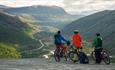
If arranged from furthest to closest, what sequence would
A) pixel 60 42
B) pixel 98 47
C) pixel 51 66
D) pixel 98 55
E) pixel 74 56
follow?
pixel 60 42
pixel 74 56
pixel 98 47
pixel 98 55
pixel 51 66

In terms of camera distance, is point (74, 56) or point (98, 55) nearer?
point (98, 55)

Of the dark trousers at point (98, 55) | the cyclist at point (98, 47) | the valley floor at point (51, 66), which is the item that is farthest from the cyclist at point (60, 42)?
the valley floor at point (51, 66)

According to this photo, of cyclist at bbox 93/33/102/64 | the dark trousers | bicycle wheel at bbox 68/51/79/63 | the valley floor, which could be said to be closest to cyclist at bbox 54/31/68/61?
bicycle wheel at bbox 68/51/79/63

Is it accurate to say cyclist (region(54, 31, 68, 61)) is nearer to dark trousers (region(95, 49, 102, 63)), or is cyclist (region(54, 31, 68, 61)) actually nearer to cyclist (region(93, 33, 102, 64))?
cyclist (region(93, 33, 102, 64))

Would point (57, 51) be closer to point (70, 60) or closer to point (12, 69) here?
point (70, 60)

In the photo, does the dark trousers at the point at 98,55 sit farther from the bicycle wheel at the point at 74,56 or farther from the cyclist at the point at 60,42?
the cyclist at the point at 60,42

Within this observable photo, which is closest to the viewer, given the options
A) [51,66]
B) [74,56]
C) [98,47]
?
[51,66]

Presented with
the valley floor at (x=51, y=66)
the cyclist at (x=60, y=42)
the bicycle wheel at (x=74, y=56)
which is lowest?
the valley floor at (x=51, y=66)

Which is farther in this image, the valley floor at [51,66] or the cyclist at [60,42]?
the cyclist at [60,42]

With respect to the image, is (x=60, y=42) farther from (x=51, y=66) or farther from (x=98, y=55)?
A: (x=51, y=66)

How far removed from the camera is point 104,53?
31.4m

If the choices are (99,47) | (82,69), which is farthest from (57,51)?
(82,69)

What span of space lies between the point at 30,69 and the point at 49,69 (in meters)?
1.37

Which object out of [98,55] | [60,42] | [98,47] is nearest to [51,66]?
[98,55]
